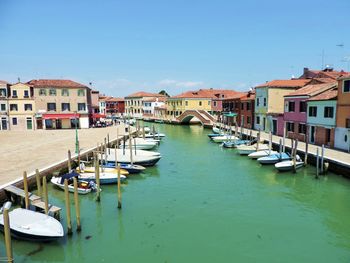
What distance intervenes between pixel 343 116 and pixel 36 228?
25.0 metres

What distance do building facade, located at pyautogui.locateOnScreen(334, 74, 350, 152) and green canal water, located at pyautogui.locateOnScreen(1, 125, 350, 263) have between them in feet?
15.6

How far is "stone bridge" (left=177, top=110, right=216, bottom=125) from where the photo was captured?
63.5 metres

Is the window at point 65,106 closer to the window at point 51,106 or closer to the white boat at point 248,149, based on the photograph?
the window at point 51,106

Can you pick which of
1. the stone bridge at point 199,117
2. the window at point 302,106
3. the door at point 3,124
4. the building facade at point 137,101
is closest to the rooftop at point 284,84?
the window at point 302,106

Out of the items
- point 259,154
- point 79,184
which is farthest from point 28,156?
point 259,154

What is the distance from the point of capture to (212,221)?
14.6m

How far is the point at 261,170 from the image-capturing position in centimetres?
2506

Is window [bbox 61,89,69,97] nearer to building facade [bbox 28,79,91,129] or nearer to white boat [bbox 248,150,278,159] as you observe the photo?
building facade [bbox 28,79,91,129]

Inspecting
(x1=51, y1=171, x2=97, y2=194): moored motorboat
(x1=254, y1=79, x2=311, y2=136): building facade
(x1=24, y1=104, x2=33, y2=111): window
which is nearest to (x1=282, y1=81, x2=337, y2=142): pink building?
(x1=254, y1=79, x2=311, y2=136): building facade

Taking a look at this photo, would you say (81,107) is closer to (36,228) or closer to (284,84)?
(284,84)

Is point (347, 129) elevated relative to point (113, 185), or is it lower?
elevated

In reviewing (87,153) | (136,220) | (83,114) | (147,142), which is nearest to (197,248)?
(136,220)

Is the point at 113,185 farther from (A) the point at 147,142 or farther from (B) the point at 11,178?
(A) the point at 147,142

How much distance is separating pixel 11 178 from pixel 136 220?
863cm
